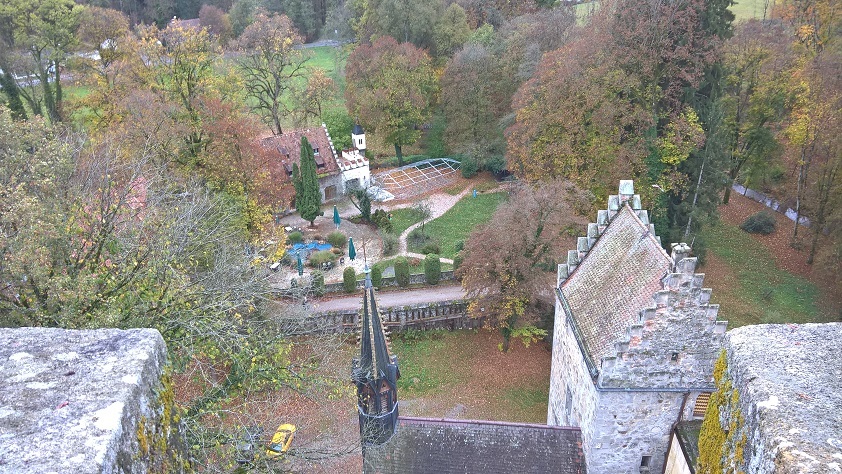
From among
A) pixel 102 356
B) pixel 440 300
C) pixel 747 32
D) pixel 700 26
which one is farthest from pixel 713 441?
pixel 747 32

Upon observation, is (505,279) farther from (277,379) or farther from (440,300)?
(277,379)

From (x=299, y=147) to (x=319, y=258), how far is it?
1375 centimetres

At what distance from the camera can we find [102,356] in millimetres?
4234

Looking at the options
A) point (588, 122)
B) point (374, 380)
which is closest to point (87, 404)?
point (374, 380)

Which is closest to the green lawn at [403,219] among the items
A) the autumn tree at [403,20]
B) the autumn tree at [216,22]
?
the autumn tree at [403,20]

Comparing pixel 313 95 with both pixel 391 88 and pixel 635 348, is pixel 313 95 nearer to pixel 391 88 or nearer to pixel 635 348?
pixel 391 88

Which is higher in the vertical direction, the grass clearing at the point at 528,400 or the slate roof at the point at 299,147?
the slate roof at the point at 299,147

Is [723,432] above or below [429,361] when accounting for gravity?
above

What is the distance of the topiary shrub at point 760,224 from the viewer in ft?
121

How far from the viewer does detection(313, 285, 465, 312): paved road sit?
1191 inches

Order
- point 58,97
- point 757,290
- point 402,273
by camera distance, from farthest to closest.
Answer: point 58,97
point 402,273
point 757,290

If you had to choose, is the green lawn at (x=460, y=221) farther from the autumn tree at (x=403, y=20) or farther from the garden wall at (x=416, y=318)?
the autumn tree at (x=403, y=20)

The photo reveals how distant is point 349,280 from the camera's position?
3109 centimetres

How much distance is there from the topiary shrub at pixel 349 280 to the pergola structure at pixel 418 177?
15937mm
